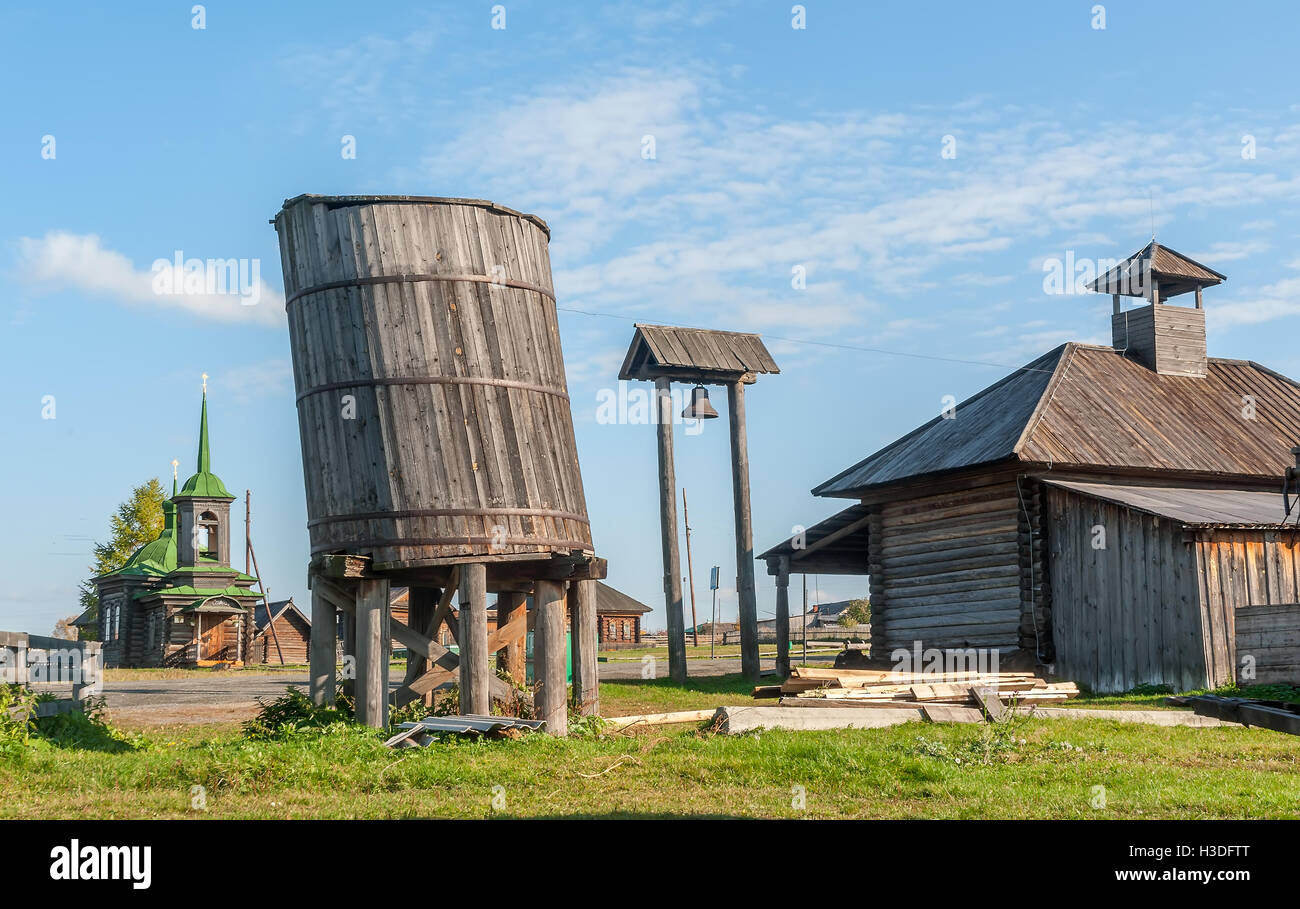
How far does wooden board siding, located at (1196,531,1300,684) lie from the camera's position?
19.5 m

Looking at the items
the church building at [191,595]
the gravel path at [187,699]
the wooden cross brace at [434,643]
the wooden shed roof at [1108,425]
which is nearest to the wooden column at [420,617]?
the wooden cross brace at [434,643]

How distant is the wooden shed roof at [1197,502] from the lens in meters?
19.9

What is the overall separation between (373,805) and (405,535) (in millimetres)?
4321

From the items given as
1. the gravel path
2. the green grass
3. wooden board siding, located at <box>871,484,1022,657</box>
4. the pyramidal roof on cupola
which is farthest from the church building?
the green grass

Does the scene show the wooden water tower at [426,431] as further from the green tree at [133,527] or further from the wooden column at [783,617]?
the green tree at [133,527]

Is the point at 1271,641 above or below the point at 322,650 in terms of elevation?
below

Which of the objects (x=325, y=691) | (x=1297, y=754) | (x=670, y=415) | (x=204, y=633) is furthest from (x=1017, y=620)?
(x=204, y=633)

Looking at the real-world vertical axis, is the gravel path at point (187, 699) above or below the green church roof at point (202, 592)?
below

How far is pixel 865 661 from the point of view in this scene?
25.9 meters

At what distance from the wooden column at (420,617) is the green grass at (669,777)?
9.55 feet

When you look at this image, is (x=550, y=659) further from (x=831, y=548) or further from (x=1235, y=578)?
(x=831, y=548)

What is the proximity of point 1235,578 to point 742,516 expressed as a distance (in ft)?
28.5

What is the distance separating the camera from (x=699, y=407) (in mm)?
24344

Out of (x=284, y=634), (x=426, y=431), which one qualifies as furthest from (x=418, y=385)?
(x=284, y=634)
